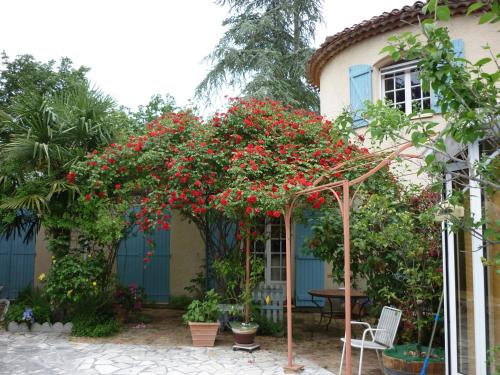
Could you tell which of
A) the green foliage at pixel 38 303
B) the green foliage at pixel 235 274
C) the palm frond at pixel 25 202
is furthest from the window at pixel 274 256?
the palm frond at pixel 25 202

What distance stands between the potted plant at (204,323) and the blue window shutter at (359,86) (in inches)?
204

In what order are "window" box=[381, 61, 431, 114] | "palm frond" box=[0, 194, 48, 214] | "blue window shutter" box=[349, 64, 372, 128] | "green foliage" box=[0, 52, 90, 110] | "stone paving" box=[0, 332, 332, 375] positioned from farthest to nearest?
"green foliage" box=[0, 52, 90, 110]
"blue window shutter" box=[349, 64, 372, 128]
"window" box=[381, 61, 431, 114]
"palm frond" box=[0, 194, 48, 214]
"stone paving" box=[0, 332, 332, 375]

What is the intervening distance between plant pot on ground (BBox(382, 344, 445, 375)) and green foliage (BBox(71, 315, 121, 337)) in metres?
5.15

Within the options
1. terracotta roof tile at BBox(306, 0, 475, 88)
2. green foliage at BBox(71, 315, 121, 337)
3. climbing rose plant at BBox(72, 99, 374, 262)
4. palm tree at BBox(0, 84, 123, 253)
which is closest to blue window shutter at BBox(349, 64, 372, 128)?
terracotta roof tile at BBox(306, 0, 475, 88)

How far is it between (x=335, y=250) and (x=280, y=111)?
2.91 metres

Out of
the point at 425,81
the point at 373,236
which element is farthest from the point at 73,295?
the point at 425,81

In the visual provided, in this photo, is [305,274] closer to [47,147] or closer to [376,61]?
[376,61]

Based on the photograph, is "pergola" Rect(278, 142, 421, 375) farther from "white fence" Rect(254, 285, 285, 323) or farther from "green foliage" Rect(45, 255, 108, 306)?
"green foliage" Rect(45, 255, 108, 306)

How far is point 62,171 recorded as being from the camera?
8930mm

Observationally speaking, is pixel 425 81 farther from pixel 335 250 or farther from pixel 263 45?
pixel 263 45

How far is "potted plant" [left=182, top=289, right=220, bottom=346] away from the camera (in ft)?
25.5

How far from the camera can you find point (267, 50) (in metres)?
18.4

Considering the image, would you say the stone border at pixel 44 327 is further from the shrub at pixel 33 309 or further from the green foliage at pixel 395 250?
the green foliage at pixel 395 250

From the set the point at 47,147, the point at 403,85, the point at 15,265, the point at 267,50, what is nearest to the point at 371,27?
the point at 403,85
